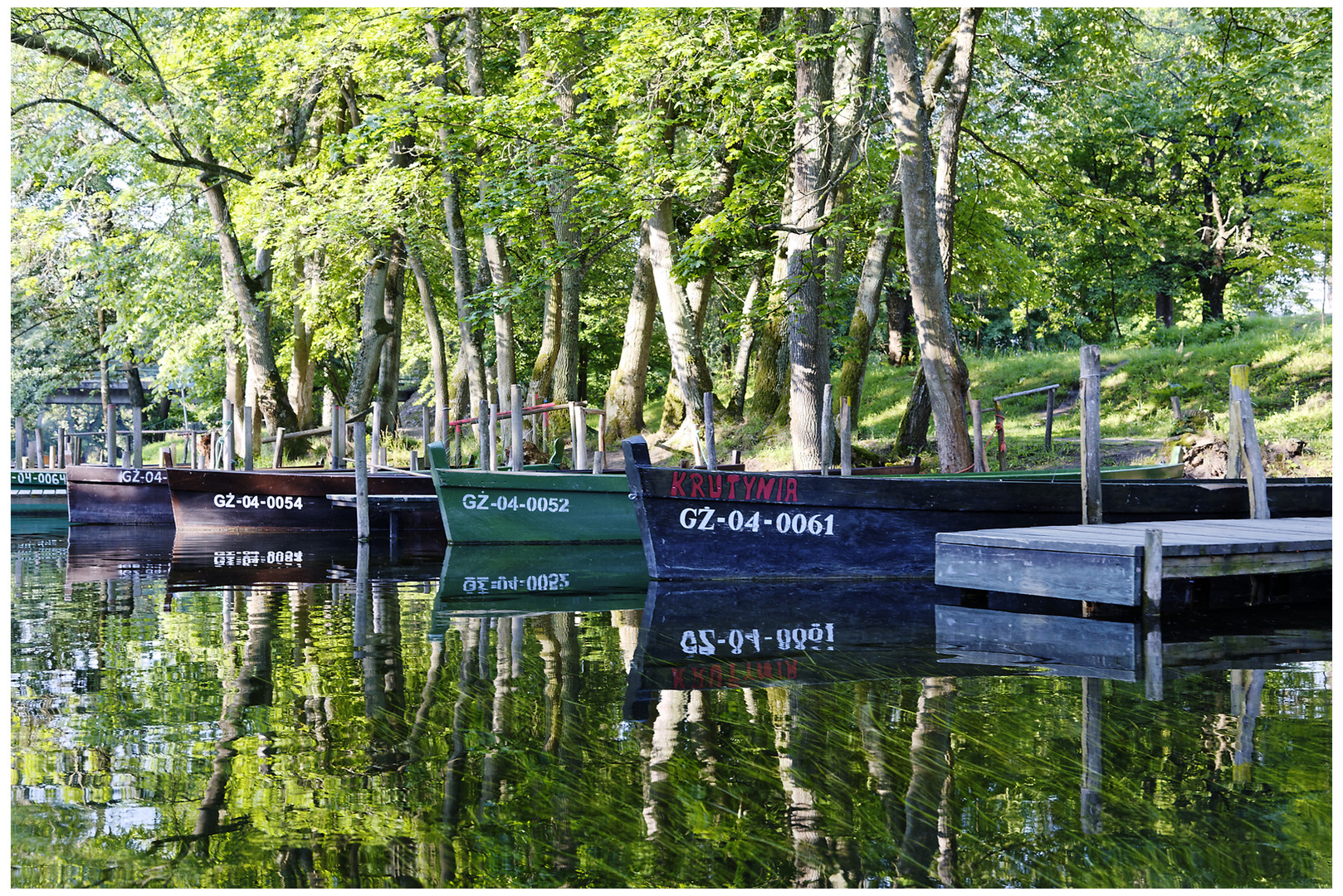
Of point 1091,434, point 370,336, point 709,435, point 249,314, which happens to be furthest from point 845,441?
point 249,314

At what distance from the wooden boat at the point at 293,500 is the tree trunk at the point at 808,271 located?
5.58 m

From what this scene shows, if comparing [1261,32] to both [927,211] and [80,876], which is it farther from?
[80,876]

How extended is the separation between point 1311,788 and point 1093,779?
78 cm

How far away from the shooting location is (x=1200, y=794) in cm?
444

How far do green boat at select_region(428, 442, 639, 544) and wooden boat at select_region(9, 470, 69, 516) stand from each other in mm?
14699

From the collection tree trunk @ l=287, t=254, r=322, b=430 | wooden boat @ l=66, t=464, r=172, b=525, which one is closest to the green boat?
wooden boat @ l=66, t=464, r=172, b=525

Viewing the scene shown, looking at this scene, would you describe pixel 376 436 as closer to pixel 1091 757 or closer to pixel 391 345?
pixel 391 345

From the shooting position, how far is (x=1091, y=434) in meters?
10.3

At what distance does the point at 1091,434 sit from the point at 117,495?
17420mm

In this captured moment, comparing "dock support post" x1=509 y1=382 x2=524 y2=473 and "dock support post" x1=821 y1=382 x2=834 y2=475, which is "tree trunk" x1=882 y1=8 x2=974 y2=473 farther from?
"dock support post" x1=509 y1=382 x2=524 y2=473

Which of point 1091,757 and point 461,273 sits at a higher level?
point 461,273

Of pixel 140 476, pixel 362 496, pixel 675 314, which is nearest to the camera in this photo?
pixel 362 496

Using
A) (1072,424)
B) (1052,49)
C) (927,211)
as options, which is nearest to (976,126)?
(1052,49)

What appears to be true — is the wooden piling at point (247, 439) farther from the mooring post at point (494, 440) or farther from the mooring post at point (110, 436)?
the mooring post at point (110, 436)
